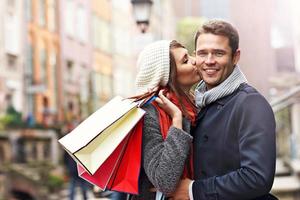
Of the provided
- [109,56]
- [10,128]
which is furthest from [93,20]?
[10,128]

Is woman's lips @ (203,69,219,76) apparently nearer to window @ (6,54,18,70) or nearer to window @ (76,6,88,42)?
window @ (6,54,18,70)

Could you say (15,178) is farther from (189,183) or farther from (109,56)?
(189,183)

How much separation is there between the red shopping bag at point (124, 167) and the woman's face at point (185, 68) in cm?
24

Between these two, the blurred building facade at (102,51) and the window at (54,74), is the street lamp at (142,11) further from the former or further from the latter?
the blurred building facade at (102,51)

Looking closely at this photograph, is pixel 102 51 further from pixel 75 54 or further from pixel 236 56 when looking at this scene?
pixel 236 56

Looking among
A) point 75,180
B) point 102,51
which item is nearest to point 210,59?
point 75,180

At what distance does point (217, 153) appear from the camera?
1.77 metres

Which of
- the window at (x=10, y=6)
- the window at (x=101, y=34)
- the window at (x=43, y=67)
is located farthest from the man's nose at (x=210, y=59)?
the window at (x=101, y=34)

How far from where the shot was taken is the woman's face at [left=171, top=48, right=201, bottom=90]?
2.02m

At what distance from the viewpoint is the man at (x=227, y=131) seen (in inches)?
65.4

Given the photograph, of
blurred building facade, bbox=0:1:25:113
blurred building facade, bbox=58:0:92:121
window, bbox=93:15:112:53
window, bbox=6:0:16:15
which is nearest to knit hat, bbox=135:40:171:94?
blurred building facade, bbox=0:1:25:113

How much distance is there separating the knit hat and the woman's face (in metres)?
0.04

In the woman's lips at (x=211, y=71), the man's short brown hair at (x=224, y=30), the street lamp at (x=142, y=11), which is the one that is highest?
the street lamp at (x=142, y=11)

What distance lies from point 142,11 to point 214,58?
6.10 m
